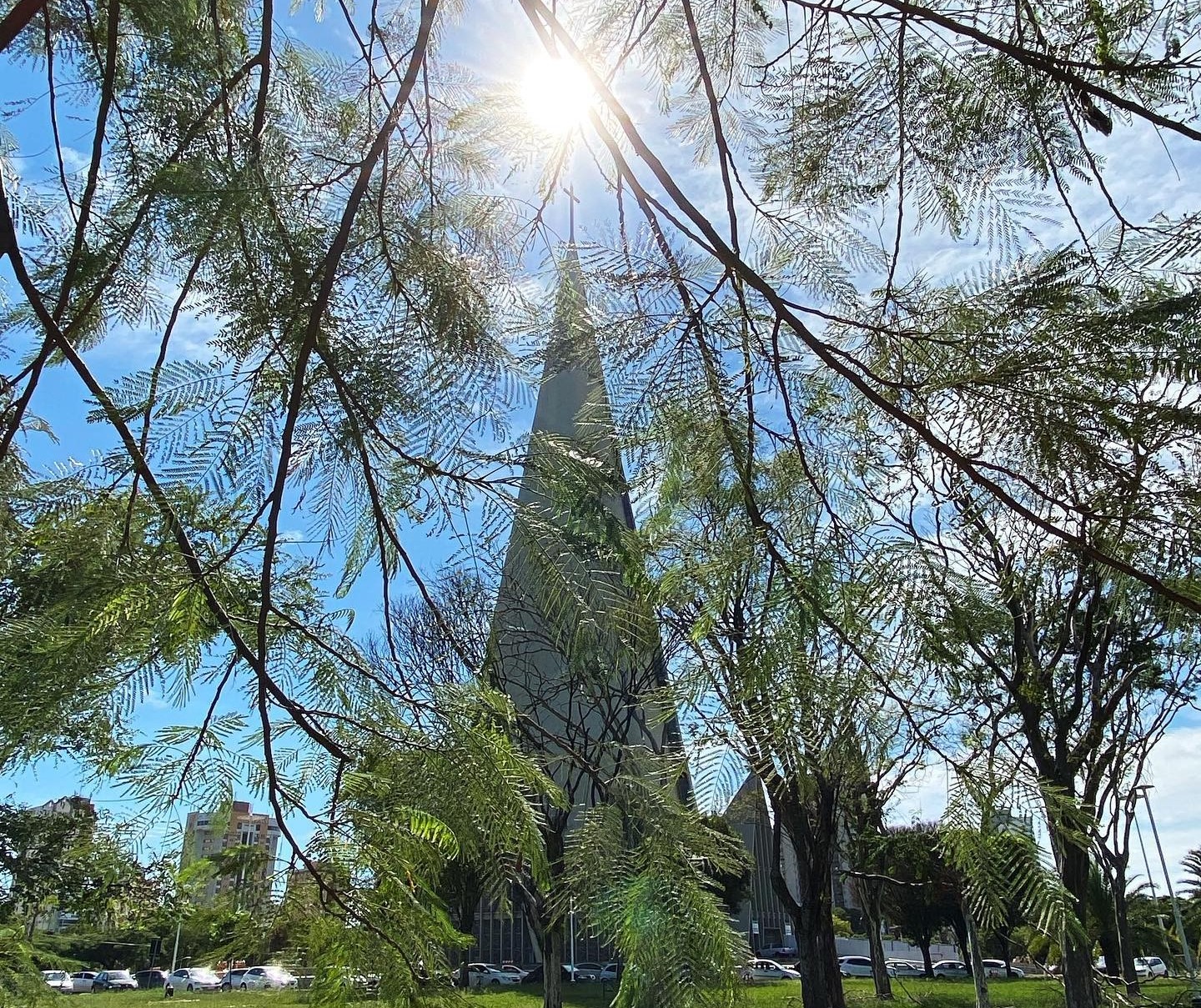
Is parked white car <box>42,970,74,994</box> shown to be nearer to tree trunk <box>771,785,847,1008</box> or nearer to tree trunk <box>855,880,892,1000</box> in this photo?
tree trunk <box>771,785,847,1008</box>

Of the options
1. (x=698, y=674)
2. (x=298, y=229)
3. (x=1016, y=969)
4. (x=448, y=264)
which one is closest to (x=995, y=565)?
(x=698, y=674)

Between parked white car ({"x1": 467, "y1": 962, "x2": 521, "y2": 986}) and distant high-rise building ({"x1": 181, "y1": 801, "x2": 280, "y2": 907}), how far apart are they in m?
19.5

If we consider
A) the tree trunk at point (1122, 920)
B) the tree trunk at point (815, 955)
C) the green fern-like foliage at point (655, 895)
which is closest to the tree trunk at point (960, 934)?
the tree trunk at point (1122, 920)

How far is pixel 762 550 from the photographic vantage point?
0.92 meters

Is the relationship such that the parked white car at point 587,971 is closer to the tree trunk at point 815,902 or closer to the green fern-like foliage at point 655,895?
the tree trunk at point 815,902

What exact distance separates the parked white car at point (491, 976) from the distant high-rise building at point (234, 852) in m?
19.5

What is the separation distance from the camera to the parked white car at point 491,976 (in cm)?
1850

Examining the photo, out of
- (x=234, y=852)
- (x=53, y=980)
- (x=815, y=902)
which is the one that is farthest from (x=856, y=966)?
(x=234, y=852)

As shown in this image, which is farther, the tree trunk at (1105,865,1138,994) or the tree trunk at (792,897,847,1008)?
the tree trunk at (1105,865,1138,994)

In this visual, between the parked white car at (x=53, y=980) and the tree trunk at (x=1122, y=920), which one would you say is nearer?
the parked white car at (x=53, y=980)

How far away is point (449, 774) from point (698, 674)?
273mm

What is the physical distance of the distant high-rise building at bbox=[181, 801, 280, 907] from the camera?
35.0 inches

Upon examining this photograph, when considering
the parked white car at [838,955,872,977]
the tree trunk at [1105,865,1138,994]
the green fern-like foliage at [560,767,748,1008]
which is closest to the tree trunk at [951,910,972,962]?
the parked white car at [838,955,872,977]

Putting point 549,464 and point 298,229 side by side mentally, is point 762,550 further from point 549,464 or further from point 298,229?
point 298,229
